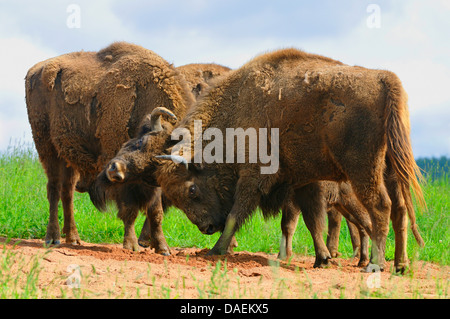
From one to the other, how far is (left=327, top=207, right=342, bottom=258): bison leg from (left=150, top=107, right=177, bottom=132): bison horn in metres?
3.11

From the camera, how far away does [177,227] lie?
400 inches

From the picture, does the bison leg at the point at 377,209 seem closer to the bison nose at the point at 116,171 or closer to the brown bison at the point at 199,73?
the bison nose at the point at 116,171

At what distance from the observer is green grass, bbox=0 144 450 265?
898cm

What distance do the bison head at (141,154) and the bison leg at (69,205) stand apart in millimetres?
1744

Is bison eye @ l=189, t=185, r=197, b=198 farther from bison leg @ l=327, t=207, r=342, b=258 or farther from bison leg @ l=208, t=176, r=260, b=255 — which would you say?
bison leg @ l=327, t=207, r=342, b=258

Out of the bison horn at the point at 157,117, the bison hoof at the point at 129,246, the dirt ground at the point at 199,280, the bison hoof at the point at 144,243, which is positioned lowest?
the bison hoof at the point at 144,243

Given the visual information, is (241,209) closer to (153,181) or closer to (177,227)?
(153,181)

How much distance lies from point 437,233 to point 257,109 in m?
4.78

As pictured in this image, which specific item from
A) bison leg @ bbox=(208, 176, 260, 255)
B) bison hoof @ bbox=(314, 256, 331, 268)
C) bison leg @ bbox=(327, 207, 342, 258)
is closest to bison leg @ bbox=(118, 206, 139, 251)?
bison leg @ bbox=(208, 176, 260, 255)

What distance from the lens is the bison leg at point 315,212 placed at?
21.8 feet

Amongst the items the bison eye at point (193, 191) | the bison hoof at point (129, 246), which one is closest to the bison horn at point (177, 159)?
the bison eye at point (193, 191)

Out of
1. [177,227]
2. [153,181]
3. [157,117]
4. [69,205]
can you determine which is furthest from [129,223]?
[177,227]
